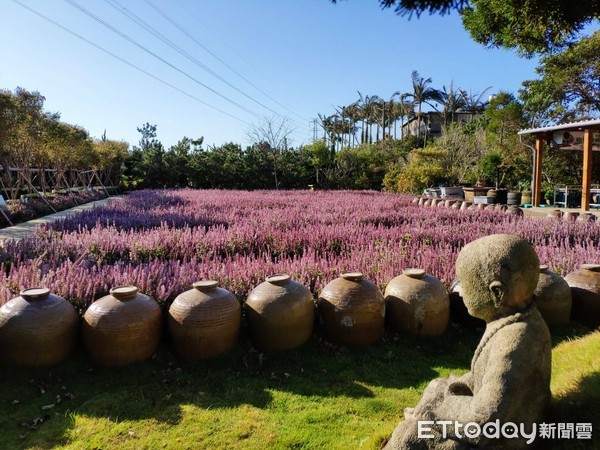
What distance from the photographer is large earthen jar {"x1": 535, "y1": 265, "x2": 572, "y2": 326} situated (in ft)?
12.8

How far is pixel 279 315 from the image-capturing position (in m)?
3.44

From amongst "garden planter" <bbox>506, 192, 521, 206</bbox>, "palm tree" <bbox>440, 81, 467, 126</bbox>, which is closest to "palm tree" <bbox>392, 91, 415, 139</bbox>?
"palm tree" <bbox>440, 81, 467, 126</bbox>

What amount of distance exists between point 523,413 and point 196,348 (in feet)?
7.71

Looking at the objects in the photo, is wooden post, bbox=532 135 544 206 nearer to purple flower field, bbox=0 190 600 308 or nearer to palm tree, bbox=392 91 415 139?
purple flower field, bbox=0 190 600 308

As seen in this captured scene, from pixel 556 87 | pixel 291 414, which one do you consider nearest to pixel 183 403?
pixel 291 414

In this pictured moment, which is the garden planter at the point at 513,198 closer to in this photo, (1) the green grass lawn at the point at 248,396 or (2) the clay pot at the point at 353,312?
(1) the green grass lawn at the point at 248,396

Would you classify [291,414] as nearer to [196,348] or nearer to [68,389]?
[196,348]

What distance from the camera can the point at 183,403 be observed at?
9.36 feet

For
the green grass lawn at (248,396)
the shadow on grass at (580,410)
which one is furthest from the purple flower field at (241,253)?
the shadow on grass at (580,410)

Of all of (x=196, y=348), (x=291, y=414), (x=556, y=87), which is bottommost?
(x=291, y=414)

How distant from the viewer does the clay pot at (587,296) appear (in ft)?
13.3

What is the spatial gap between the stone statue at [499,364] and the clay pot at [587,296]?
110 inches

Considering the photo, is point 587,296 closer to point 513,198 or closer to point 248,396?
point 248,396

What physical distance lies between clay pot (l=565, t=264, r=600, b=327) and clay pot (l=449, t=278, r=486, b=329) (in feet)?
3.06
